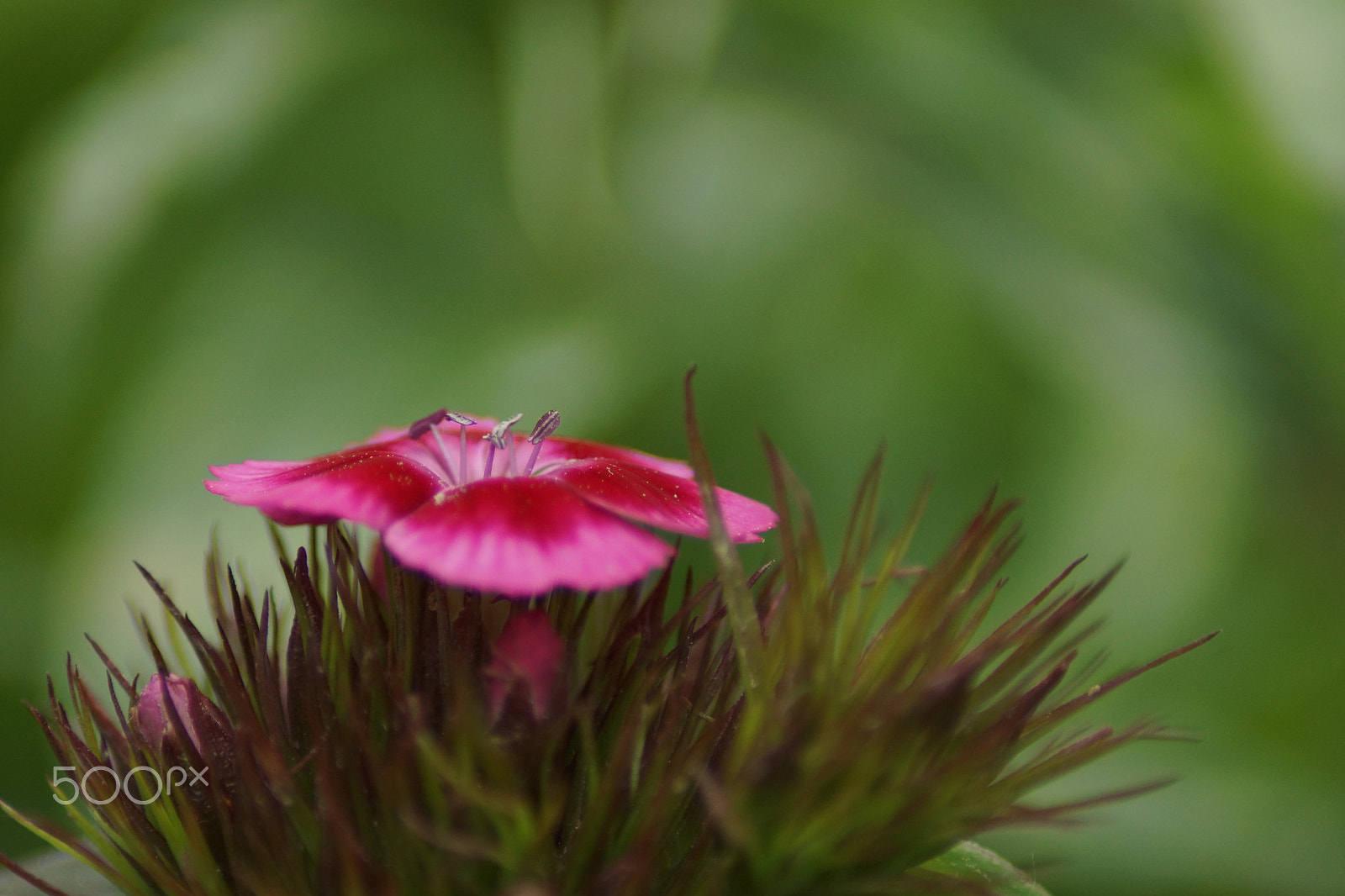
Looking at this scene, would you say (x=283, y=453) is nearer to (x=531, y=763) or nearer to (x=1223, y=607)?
(x=531, y=763)

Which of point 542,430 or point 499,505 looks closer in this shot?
point 499,505

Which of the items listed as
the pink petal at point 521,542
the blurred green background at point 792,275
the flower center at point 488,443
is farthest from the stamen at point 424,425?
the blurred green background at point 792,275

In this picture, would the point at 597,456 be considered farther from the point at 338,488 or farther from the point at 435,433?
the point at 338,488

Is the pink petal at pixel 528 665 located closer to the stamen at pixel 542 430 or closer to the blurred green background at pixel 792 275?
the stamen at pixel 542 430

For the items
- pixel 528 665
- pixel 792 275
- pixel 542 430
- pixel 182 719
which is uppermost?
pixel 792 275

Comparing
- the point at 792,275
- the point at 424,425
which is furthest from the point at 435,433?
the point at 792,275

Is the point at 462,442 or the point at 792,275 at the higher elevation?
the point at 792,275

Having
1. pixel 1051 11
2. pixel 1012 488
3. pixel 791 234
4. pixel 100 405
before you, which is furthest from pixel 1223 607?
pixel 100 405
